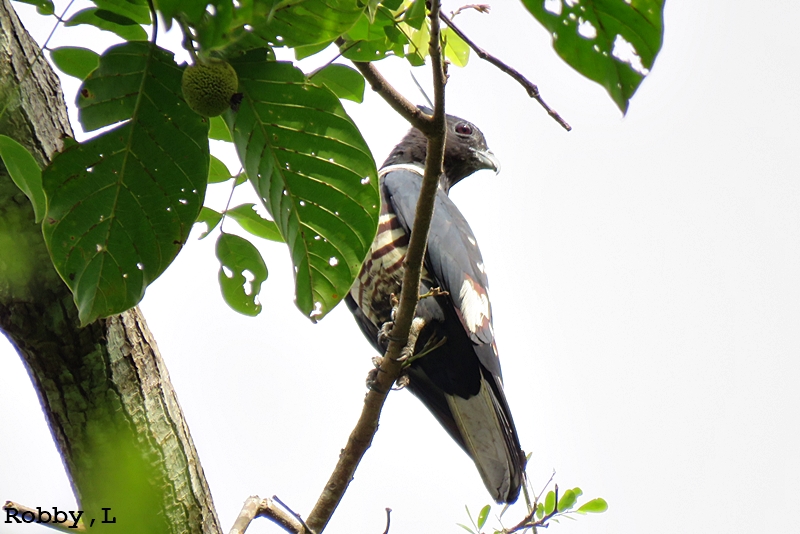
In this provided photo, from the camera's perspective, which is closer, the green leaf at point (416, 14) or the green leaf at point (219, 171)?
the green leaf at point (416, 14)

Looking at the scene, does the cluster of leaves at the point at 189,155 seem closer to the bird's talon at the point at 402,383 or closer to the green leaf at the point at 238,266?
the green leaf at the point at 238,266

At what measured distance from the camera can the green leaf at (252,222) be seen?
2074 mm

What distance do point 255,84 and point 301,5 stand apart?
163 millimetres

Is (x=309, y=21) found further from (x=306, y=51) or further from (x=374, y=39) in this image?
(x=374, y=39)

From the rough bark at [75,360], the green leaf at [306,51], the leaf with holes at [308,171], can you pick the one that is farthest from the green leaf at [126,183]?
the rough bark at [75,360]

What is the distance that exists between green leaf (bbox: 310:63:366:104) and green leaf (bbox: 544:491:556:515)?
1.92 m

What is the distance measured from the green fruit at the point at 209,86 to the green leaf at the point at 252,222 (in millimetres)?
873

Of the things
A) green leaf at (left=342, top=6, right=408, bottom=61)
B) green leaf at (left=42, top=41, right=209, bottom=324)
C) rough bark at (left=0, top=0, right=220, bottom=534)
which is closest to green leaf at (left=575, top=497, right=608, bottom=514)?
rough bark at (left=0, top=0, right=220, bottom=534)

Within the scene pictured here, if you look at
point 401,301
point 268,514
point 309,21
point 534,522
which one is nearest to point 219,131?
point 309,21

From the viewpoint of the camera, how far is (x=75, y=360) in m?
1.96

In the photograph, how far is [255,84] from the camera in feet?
4.03

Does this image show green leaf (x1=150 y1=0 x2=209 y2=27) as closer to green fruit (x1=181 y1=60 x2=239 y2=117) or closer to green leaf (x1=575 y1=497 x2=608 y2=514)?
green fruit (x1=181 y1=60 x2=239 y2=117)

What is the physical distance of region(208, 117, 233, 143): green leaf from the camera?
1614 millimetres

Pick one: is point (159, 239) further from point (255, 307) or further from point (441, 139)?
point (255, 307)
